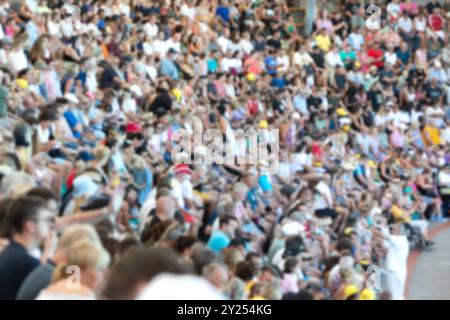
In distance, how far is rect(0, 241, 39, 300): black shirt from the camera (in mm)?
5336

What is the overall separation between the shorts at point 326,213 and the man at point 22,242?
931 centimetres

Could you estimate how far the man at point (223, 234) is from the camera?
10336mm

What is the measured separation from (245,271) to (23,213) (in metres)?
3.85

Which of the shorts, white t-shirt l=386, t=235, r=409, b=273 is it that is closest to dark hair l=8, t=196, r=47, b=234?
white t-shirt l=386, t=235, r=409, b=273

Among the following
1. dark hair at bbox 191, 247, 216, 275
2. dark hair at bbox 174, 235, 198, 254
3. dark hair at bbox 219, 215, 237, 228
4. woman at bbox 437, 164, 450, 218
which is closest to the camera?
dark hair at bbox 191, 247, 216, 275

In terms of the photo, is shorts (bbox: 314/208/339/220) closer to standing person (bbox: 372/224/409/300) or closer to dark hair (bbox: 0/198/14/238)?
standing person (bbox: 372/224/409/300)

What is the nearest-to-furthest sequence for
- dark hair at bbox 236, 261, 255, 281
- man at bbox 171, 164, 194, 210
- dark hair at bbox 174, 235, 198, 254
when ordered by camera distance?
dark hair at bbox 174, 235, 198, 254, dark hair at bbox 236, 261, 255, 281, man at bbox 171, 164, 194, 210

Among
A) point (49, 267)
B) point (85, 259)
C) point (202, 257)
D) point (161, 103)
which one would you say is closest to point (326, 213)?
point (161, 103)

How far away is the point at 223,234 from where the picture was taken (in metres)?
10.6

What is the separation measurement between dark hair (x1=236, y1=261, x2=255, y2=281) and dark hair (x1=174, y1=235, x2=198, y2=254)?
884mm

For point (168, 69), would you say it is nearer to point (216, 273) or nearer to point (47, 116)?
point (47, 116)

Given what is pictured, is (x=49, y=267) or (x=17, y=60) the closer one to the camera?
(x=49, y=267)

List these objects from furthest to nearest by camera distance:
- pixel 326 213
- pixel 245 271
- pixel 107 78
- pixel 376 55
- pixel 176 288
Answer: pixel 376 55
pixel 107 78
pixel 326 213
pixel 245 271
pixel 176 288

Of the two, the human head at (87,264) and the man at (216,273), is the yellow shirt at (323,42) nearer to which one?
the man at (216,273)
